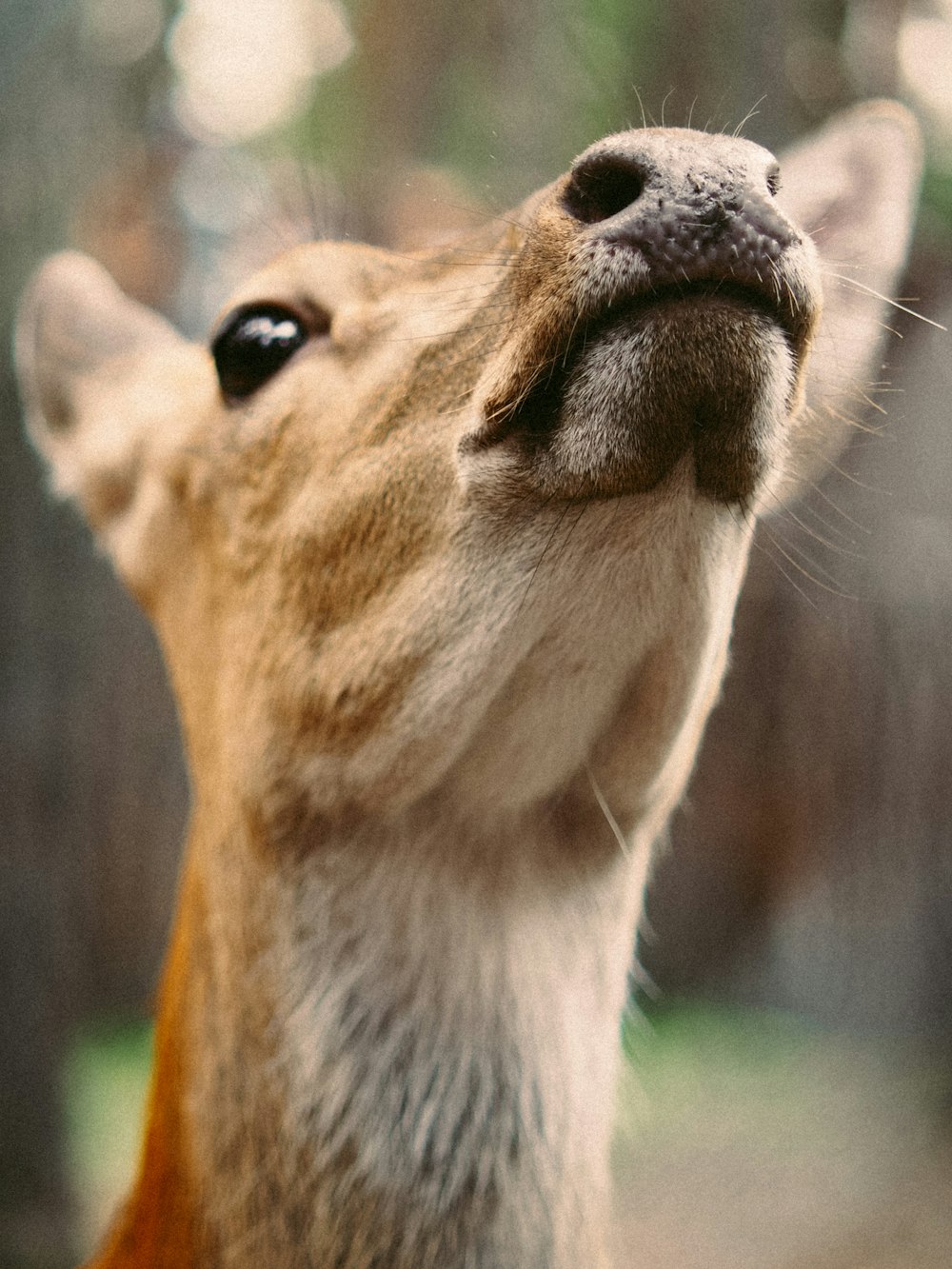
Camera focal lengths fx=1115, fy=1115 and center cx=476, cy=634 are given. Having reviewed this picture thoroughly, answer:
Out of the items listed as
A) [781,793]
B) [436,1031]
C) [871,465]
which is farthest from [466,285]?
[781,793]

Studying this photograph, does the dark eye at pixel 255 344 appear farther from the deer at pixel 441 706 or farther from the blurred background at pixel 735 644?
the blurred background at pixel 735 644

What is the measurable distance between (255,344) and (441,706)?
423 mm

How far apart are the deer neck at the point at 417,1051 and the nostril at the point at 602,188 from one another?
0.49 meters

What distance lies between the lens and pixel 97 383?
1403 mm

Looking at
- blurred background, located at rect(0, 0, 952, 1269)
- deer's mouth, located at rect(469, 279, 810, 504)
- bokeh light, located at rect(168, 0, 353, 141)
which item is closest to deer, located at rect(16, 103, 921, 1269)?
deer's mouth, located at rect(469, 279, 810, 504)

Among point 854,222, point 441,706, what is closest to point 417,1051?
point 441,706

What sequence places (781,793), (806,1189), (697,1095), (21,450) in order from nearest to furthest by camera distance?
1. (806,1189)
2. (697,1095)
3. (781,793)
4. (21,450)

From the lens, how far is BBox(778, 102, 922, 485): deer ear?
900 mm

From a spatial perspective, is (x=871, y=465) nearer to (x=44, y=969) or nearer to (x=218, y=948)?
(x=218, y=948)

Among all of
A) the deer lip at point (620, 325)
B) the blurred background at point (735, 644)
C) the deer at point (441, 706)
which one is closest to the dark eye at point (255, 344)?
the deer at point (441, 706)

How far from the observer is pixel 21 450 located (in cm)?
174

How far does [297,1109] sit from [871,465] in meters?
0.76

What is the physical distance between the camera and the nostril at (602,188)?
2.11ft

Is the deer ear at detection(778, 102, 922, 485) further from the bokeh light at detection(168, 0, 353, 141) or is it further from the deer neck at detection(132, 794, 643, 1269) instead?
the bokeh light at detection(168, 0, 353, 141)
